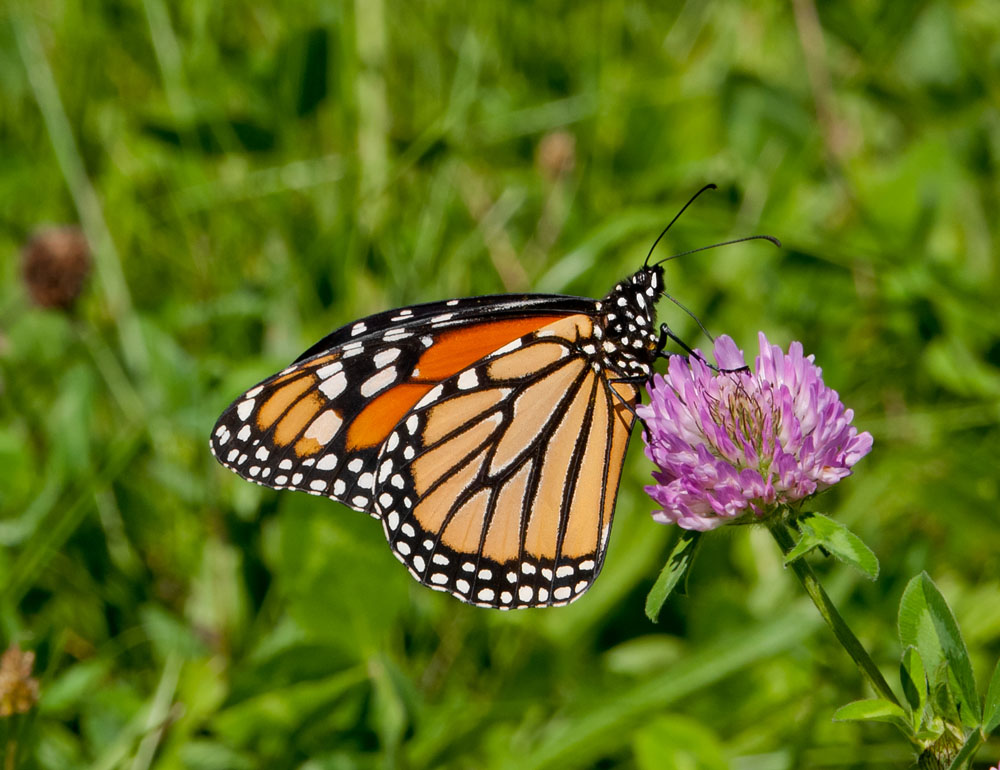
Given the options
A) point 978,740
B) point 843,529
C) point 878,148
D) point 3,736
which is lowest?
→ point 3,736

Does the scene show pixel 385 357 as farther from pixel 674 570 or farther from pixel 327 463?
pixel 674 570

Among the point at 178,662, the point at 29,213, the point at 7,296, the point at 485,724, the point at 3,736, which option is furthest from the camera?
the point at 29,213

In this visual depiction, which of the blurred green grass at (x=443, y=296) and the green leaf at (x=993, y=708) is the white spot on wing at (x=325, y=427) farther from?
the green leaf at (x=993, y=708)

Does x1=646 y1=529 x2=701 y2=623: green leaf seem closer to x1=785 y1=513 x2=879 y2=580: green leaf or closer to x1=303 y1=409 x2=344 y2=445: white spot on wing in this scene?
x1=785 y1=513 x2=879 y2=580: green leaf

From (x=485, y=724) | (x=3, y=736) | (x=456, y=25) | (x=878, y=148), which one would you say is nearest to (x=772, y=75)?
(x=878, y=148)

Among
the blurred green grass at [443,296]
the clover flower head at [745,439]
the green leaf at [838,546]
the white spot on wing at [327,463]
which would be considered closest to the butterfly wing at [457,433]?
the white spot on wing at [327,463]

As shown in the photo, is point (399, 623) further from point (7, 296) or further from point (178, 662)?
point (7, 296)
